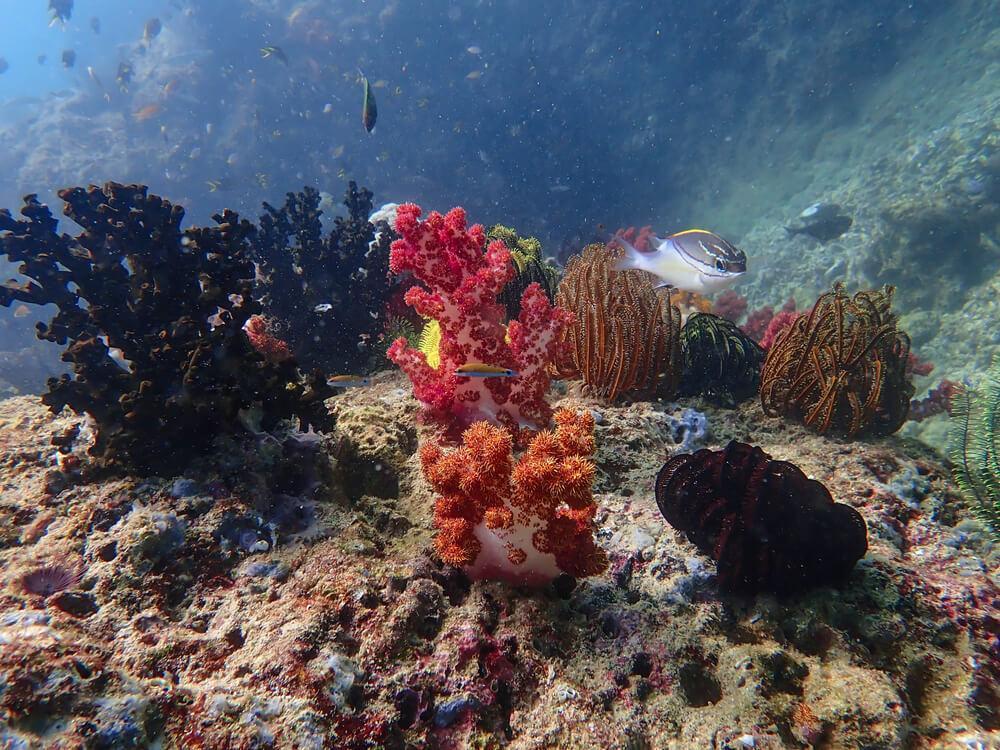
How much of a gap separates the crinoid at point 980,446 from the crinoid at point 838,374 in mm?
463

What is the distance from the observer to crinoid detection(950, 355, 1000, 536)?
3.04m

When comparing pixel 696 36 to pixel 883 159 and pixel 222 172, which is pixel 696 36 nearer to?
pixel 883 159

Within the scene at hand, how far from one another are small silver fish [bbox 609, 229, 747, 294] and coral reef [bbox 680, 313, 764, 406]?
88cm

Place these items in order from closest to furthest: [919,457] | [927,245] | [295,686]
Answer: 1. [295,686]
2. [919,457]
3. [927,245]

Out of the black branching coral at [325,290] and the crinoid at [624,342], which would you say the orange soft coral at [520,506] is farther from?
the black branching coral at [325,290]

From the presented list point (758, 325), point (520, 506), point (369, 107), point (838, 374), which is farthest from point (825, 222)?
point (520, 506)

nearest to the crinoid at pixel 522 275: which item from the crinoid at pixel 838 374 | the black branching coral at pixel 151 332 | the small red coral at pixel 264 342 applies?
the small red coral at pixel 264 342

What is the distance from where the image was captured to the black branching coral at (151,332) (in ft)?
9.01

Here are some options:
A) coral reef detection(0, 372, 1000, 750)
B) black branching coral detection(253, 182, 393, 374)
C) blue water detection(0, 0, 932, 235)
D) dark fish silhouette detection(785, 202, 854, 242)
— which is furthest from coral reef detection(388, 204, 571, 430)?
blue water detection(0, 0, 932, 235)

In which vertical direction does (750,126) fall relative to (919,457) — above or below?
above

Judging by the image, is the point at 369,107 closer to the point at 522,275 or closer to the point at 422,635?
the point at 522,275

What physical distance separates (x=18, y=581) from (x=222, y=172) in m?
33.3

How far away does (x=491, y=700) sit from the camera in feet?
6.14

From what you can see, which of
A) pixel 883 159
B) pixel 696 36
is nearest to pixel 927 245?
pixel 883 159
